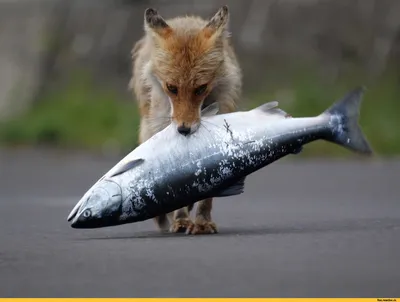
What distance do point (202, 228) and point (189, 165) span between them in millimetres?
936

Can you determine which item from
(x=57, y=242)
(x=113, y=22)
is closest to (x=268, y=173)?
(x=57, y=242)

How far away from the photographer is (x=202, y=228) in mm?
9773

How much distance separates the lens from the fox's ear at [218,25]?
31.9 feet

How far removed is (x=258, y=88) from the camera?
2402cm

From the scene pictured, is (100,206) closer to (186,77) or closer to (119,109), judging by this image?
(186,77)

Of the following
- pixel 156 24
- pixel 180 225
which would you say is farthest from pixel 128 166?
pixel 156 24

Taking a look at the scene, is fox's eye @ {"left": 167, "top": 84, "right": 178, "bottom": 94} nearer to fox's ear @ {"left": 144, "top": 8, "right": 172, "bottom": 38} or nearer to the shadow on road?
fox's ear @ {"left": 144, "top": 8, "right": 172, "bottom": 38}

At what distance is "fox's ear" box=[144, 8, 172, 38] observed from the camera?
382 inches

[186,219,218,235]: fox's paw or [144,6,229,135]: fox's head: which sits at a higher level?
[144,6,229,135]: fox's head

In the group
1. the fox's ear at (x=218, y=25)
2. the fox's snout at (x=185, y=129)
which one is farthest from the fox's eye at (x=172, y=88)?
the fox's ear at (x=218, y=25)

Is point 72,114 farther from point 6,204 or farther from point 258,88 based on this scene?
point 6,204

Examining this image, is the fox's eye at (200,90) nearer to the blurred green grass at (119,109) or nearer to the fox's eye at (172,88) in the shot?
the fox's eye at (172,88)

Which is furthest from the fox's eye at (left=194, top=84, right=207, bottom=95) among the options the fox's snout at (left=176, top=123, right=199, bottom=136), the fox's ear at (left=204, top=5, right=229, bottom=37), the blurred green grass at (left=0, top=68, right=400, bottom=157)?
the blurred green grass at (left=0, top=68, right=400, bottom=157)

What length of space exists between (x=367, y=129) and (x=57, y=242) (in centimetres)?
1256
